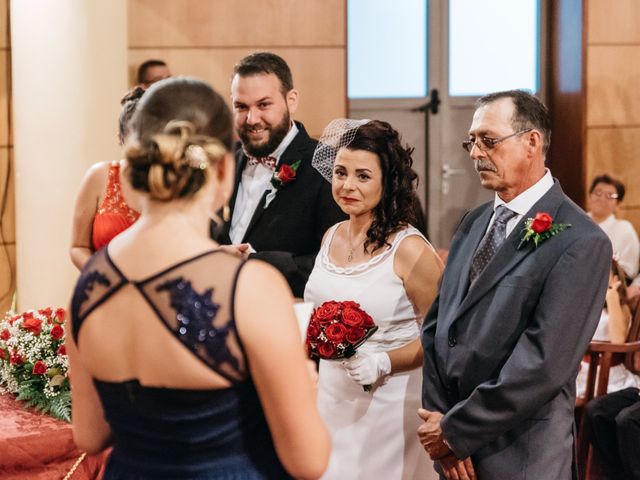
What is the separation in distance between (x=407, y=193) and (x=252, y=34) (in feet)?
12.9

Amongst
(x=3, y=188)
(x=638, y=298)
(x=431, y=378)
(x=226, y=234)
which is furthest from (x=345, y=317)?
(x=3, y=188)

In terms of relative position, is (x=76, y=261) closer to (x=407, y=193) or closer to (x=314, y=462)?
(x=407, y=193)

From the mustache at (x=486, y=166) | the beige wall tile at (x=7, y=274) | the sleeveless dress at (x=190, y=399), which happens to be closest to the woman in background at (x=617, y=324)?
the mustache at (x=486, y=166)

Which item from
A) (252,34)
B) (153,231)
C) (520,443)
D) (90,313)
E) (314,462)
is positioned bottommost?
(520,443)

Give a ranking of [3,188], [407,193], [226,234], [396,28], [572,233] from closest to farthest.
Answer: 1. [572,233]
2. [407,193]
3. [226,234]
4. [3,188]
5. [396,28]

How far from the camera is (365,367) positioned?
9.72 ft

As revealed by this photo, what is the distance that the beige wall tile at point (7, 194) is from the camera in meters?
6.43

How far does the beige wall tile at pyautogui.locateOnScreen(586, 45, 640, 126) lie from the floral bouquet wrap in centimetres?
555

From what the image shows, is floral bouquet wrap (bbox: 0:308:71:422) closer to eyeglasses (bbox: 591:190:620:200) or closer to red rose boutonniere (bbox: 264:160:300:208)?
red rose boutonniere (bbox: 264:160:300:208)

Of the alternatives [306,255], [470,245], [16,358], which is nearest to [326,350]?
[470,245]

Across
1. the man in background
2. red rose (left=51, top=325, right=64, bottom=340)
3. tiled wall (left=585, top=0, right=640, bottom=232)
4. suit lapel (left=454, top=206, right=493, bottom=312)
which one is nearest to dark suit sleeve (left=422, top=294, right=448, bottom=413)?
suit lapel (left=454, top=206, right=493, bottom=312)

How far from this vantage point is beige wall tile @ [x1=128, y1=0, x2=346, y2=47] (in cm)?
676

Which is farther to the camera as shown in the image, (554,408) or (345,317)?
(345,317)

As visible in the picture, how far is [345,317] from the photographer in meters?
2.88
